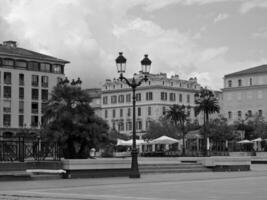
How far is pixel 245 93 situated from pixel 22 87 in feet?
167

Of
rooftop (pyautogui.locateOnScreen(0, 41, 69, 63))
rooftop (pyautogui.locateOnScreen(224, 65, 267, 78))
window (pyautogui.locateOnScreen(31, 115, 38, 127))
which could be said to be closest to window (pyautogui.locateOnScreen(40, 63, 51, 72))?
rooftop (pyautogui.locateOnScreen(0, 41, 69, 63))

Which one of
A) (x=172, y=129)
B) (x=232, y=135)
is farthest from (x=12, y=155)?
(x=172, y=129)

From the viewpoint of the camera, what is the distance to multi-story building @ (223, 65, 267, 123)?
14475 cm

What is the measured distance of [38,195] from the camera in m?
21.0

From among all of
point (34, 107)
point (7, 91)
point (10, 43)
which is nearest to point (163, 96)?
point (10, 43)

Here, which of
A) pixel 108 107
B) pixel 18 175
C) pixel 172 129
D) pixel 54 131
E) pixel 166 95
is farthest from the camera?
pixel 108 107

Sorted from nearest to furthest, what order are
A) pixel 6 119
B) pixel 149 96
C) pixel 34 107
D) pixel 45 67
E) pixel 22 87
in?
pixel 6 119 < pixel 22 87 < pixel 34 107 < pixel 45 67 < pixel 149 96

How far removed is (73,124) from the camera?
131 ft

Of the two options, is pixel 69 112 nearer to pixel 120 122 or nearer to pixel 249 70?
pixel 249 70

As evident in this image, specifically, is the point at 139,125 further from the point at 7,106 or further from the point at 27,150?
the point at 27,150

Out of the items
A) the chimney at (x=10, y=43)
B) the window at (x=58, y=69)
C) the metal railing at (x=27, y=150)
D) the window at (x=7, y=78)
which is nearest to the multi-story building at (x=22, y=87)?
the window at (x=7, y=78)

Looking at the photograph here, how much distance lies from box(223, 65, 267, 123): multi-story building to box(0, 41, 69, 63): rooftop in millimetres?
39973

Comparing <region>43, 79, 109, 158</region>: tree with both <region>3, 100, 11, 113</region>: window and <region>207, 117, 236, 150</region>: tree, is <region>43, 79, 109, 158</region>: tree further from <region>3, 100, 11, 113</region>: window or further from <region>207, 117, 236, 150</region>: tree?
<region>3, 100, 11, 113</region>: window

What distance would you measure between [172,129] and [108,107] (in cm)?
5382
